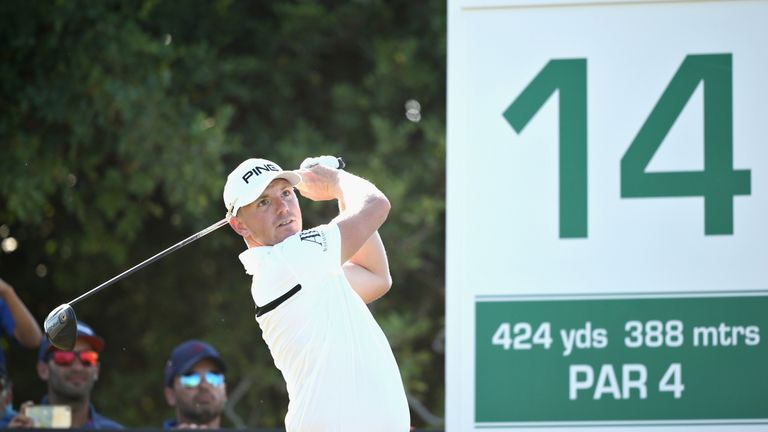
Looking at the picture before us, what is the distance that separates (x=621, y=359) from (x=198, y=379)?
3028 mm

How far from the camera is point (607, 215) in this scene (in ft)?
18.2

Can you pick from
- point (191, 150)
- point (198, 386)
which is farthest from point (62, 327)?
point (191, 150)

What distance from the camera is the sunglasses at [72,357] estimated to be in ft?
26.0

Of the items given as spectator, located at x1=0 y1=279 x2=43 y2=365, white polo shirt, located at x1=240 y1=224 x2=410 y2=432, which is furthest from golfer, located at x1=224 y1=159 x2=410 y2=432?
spectator, located at x1=0 y1=279 x2=43 y2=365

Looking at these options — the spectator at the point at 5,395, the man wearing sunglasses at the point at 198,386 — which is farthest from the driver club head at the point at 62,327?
the man wearing sunglasses at the point at 198,386

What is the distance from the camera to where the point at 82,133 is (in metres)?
10.4

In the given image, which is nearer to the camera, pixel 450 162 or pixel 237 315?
pixel 450 162

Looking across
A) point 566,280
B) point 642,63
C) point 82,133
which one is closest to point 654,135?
point 642,63

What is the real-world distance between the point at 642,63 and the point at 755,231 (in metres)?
0.77

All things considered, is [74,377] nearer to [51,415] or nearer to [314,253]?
[51,415]

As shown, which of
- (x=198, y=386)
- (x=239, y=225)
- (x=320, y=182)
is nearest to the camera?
(x=239, y=225)

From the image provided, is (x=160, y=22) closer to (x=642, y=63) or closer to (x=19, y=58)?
(x=19, y=58)

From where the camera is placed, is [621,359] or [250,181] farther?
[621,359]

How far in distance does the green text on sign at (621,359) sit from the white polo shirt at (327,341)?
2.44 ft
